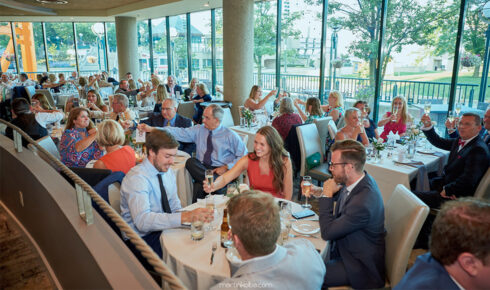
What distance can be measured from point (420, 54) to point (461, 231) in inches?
226

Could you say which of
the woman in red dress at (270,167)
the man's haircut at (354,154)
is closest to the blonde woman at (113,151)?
the woman in red dress at (270,167)

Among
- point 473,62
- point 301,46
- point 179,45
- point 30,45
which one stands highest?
point 30,45

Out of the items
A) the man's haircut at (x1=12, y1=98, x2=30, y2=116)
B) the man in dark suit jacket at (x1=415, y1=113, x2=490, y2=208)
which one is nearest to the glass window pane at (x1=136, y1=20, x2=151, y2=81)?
the man's haircut at (x1=12, y1=98, x2=30, y2=116)

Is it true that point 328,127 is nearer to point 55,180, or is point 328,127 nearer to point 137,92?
point 55,180

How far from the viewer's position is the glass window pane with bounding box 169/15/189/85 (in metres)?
11.8

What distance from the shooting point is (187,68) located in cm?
1192

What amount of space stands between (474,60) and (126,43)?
11.7 m

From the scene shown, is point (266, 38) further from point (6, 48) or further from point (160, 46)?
point (6, 48)

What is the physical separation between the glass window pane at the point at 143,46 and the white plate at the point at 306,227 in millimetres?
12774

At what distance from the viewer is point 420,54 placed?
20.4 feet

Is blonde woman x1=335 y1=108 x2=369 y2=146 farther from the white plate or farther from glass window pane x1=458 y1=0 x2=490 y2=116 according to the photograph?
glass window pane x1=458 y1=0 x2=490 y2=116

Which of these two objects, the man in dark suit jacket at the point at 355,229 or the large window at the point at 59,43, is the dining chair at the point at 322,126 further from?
the large window at the point at 59,43

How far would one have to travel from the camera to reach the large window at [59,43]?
593 inches

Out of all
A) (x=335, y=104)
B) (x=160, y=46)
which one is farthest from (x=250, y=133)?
(x=160, y=46)
